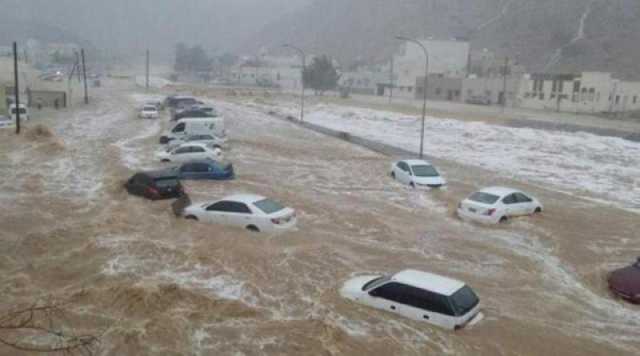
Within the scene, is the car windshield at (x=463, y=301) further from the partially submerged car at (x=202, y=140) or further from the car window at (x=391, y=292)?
the partially submerged car at (x=202, y=140)

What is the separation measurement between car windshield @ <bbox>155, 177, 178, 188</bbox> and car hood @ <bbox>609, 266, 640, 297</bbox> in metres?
15.5

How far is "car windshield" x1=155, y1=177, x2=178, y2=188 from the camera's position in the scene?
24.7m

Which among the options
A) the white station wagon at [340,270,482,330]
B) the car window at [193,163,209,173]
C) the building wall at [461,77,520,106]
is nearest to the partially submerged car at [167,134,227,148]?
the car window at [193,163,209,173]

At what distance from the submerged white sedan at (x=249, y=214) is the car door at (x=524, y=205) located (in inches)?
351

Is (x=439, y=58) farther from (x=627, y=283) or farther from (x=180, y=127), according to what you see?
(x=627, y=283)

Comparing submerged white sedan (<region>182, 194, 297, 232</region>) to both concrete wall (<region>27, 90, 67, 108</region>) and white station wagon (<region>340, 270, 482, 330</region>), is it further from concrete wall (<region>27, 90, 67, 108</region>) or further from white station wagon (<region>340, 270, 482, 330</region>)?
concrete wall (<region>27, 90, 67, 108</region>)

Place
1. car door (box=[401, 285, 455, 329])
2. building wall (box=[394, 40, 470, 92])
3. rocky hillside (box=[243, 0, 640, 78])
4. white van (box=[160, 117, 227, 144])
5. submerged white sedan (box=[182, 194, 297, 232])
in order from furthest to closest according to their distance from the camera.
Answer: rocky hillside (box=[243, 0, 640, 78]) < building wall (box=[394, 40, 470, 92]) < white van (box=[160, 117, 227, 144]) < submerged white sedan (box=[182, 194, 297, 232]) < car door (box=[401, 285, 455, 329])

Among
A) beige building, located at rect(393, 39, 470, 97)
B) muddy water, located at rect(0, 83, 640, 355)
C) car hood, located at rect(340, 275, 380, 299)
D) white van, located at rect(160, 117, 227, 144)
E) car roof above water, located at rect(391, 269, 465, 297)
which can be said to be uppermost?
beige building, located at rect(393, 39, 470, 97)

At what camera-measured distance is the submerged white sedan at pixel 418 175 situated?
97.6 feet

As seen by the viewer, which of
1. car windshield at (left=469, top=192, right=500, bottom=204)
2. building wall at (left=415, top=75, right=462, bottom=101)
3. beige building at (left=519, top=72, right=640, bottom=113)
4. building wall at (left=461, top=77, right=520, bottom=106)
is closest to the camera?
car windshield at (left=469, top=192, right=500, bottom=204)

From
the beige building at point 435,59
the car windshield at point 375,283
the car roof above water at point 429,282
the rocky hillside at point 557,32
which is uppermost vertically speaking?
the rocky hillside at point 557,32

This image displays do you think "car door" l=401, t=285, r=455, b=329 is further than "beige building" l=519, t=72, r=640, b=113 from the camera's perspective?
No

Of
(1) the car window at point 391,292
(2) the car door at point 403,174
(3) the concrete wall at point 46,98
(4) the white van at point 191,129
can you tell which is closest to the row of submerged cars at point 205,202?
(4) the white van at point 191,129

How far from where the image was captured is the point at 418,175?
30.3 metres
